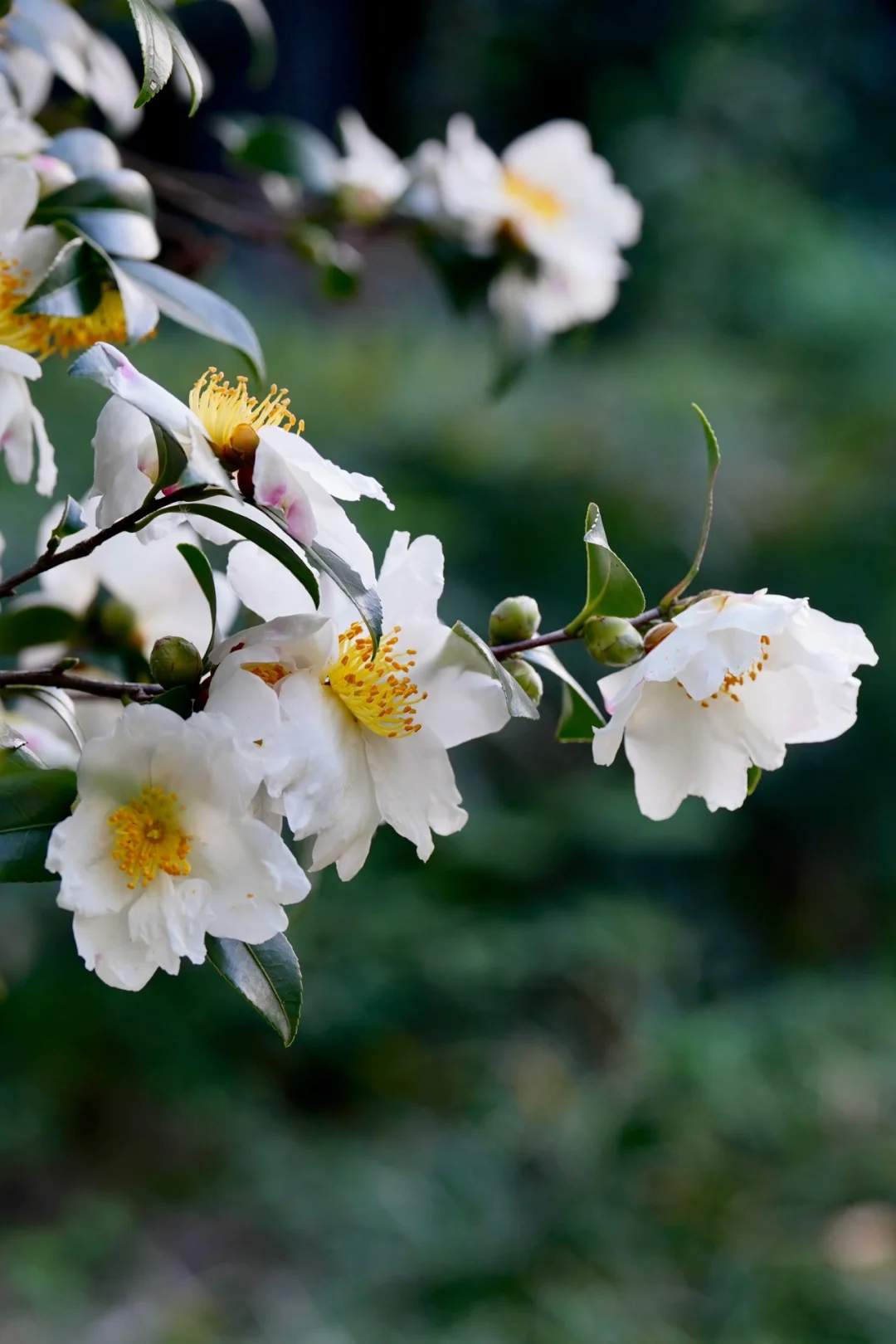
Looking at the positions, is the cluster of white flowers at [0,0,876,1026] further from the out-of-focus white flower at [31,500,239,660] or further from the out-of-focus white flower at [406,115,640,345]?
the out-of-focus white flower at [406,115,640,345]

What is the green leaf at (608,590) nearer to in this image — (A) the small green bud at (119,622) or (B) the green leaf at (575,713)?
(B) the green leaf at (575,713)

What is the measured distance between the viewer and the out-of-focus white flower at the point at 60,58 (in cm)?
71

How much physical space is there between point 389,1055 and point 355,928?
384 mm

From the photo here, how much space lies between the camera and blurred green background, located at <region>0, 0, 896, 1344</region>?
6.88 ft

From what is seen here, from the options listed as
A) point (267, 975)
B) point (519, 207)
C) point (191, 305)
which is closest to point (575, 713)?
point (267, 975)

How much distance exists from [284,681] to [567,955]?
2.28m

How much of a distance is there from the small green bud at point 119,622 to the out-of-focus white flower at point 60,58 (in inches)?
10.0

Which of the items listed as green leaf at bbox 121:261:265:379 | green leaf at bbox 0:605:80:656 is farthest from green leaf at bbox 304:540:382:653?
green leaf at bbox 0:605:80:656

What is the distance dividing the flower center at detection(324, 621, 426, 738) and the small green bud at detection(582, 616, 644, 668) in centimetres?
7

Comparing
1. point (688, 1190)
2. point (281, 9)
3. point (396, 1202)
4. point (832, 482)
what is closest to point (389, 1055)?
point (396, 1202)

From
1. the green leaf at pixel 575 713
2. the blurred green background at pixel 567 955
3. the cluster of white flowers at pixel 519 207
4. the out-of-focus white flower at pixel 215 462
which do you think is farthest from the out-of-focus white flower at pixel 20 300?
the cluster of white flowers at pixel 519 207

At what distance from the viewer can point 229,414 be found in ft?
1.57

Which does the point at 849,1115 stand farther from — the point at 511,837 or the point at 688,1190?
the point at 511,837

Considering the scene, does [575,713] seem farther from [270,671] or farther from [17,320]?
[17,320]
